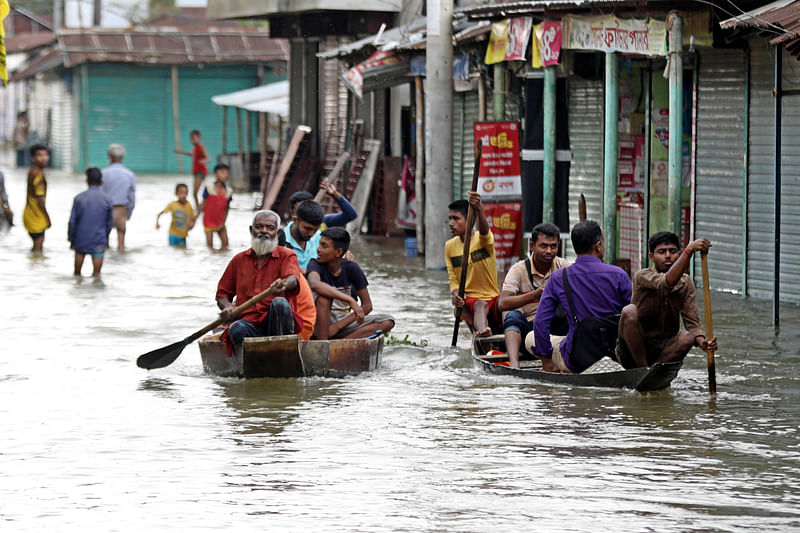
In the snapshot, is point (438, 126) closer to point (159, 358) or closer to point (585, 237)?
point (159, 358)

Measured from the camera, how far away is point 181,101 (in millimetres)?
48500

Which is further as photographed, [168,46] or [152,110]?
[152,110]

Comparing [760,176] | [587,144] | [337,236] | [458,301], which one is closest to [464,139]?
[587,144]

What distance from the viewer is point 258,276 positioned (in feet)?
35.1

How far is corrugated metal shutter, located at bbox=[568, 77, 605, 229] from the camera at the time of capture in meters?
17.8

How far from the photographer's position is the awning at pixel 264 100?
3338 cm

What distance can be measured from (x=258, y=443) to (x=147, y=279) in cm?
1004

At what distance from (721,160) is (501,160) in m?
2.38

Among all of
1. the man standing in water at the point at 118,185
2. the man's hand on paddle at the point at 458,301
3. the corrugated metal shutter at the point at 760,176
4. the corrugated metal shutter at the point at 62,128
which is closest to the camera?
the man's hand on paddle at the point at 458,301

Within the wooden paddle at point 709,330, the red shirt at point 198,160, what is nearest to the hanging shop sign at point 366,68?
the red shirt at point 198,160

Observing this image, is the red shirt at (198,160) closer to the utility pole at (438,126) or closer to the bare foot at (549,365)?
the utility pole at (438,126)

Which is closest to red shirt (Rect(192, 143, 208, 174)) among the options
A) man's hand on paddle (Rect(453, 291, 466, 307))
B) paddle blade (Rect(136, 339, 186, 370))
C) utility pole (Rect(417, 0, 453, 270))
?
utility pole (Rect(417, 0, 453, 270))

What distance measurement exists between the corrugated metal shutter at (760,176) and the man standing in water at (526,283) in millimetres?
4788

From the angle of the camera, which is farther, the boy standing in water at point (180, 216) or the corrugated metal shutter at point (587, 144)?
the boy standing in water at point (180, 216)
